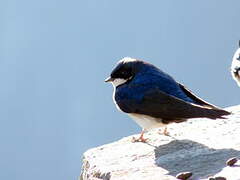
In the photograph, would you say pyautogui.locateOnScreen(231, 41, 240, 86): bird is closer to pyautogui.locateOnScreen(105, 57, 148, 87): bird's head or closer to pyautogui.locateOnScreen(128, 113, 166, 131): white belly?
pyautogui.locateOnScreen(105, 57, 148, 87): bird's head

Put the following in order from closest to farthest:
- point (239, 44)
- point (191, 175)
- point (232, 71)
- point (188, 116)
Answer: point (191, 175), point (188, 116), point (232, 71), point (239, 44)

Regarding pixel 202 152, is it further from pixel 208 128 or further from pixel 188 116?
pixel 208 128

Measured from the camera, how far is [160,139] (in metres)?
5.32

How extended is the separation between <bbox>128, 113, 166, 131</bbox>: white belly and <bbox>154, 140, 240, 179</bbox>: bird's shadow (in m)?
0.24

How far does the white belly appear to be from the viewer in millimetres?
5168

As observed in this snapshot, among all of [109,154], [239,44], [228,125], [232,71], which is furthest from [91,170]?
[239,44]

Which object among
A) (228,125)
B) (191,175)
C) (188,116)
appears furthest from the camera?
(228,125)

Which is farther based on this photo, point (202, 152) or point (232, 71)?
point (232, 71)

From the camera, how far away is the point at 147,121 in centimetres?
521

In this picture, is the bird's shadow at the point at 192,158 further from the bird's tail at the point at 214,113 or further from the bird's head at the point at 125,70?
the bird's head at the point at 125,70

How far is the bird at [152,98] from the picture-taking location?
496 cm

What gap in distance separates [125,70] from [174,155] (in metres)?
1.06

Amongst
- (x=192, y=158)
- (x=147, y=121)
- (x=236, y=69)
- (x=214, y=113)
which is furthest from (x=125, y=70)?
(x=236, y=69)

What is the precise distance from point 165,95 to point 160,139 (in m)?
0.42
